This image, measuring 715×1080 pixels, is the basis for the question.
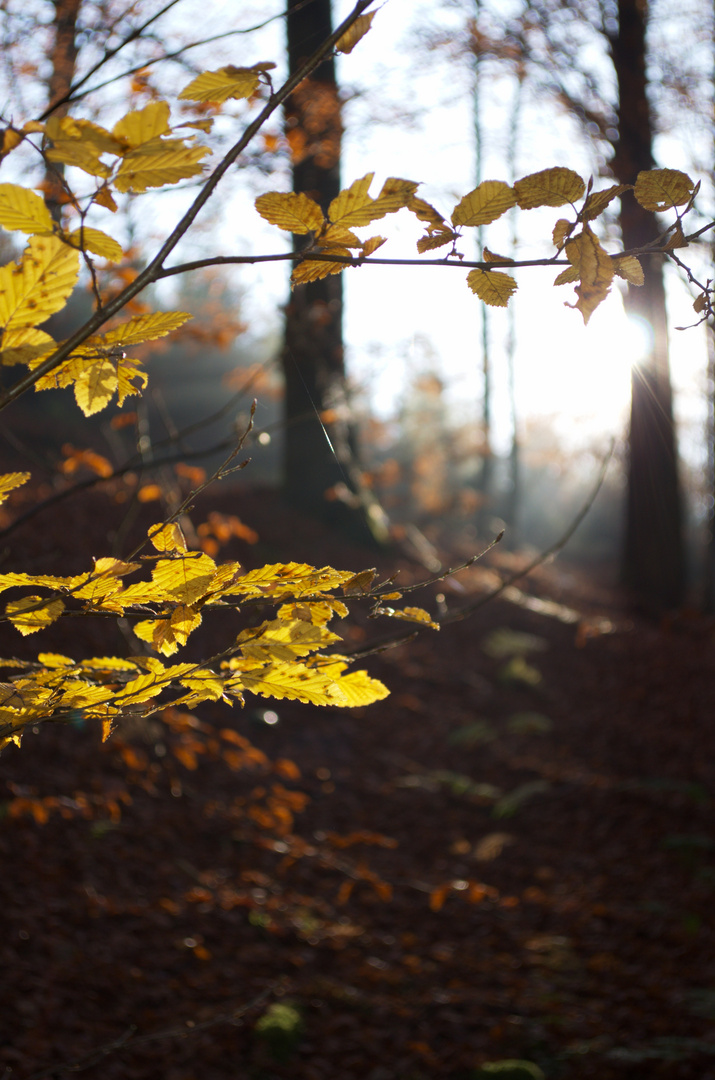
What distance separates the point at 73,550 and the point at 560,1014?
5015mm

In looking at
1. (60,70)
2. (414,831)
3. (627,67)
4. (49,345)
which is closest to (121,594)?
(49,345)

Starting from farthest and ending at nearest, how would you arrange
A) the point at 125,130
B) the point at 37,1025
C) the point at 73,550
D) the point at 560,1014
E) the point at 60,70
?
the point at 73,550 < the point at 60,70 < the point at 560,1014 < the point at 37,1025 < the point at 125,130

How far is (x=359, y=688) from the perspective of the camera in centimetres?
109

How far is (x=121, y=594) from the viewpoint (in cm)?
101

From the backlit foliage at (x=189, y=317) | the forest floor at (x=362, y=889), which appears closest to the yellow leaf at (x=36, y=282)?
the backlit foliage at (x=189, y=317)

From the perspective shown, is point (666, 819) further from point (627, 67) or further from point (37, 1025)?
point (627, 67)

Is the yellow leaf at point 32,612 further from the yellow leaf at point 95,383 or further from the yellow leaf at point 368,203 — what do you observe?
the yellow leaf at point 368,203

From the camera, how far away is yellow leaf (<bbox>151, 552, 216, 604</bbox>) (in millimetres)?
986

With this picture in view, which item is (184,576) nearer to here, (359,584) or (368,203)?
(359,584)

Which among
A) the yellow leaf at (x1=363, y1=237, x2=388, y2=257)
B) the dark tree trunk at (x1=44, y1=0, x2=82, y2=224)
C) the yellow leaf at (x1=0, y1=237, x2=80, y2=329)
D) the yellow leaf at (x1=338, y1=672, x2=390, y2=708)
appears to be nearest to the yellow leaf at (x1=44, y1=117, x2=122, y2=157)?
the yellow leaf at (x1=0, y1=237, x2=80, y2=329)

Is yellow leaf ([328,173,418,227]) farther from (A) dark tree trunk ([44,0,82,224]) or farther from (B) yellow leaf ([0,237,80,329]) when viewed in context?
(A) dark tree trunk ([44,0,82,224])

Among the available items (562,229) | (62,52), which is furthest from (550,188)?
(62,52)

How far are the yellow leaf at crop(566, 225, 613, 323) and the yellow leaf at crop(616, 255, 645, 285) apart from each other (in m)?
0.03

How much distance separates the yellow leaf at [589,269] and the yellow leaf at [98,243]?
0.61m
